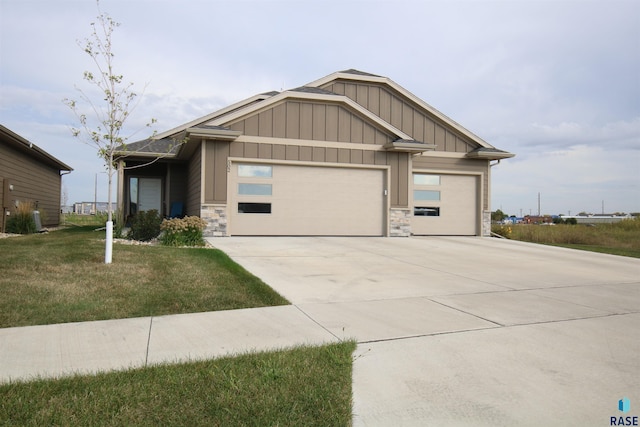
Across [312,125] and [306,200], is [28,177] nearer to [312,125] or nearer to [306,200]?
[306,200]

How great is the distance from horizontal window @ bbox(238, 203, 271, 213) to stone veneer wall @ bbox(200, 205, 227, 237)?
1.94 ft

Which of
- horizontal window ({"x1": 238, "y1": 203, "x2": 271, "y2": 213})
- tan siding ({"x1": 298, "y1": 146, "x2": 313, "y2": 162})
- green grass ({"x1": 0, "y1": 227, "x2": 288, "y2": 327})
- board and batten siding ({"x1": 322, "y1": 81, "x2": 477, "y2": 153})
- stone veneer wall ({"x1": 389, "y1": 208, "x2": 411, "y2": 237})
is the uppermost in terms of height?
board and batten siding ({"x1": 322, "y1": 81, "x2": 477, "y2": 153})

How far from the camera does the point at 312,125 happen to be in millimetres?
13758

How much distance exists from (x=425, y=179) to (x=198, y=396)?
14.2 meters

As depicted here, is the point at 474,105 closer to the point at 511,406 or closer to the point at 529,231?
the point at 529,231

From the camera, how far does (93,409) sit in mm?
2586

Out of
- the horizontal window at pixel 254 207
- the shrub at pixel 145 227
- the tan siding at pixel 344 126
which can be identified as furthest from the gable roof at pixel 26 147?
the tan siding at pixel 344 126

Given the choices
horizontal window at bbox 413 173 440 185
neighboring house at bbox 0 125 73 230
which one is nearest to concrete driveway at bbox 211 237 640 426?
horizontal window at bbox 413 173 440 185

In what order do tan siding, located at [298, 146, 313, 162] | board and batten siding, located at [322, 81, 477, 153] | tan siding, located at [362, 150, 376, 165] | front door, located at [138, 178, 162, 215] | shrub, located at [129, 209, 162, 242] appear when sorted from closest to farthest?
shrub, located at [129, 209, 162, 242], tan siding, located at [298, 146, 313, 162], tan siding, located at [362, 150, 376, 165], board and batten siding, located at [322, 81, 477, 153], front door, located at [138, 178, 162, 215]

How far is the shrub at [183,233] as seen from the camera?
1088cm

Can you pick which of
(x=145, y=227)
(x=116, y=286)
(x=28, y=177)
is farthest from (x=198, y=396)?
(x=28, y=177)

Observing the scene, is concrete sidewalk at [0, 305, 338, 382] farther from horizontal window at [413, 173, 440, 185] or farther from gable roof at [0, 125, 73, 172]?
gable roof at [0, 125, 73, 172]

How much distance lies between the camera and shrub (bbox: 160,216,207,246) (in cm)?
1088

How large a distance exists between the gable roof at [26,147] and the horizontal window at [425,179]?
13.8 meters
